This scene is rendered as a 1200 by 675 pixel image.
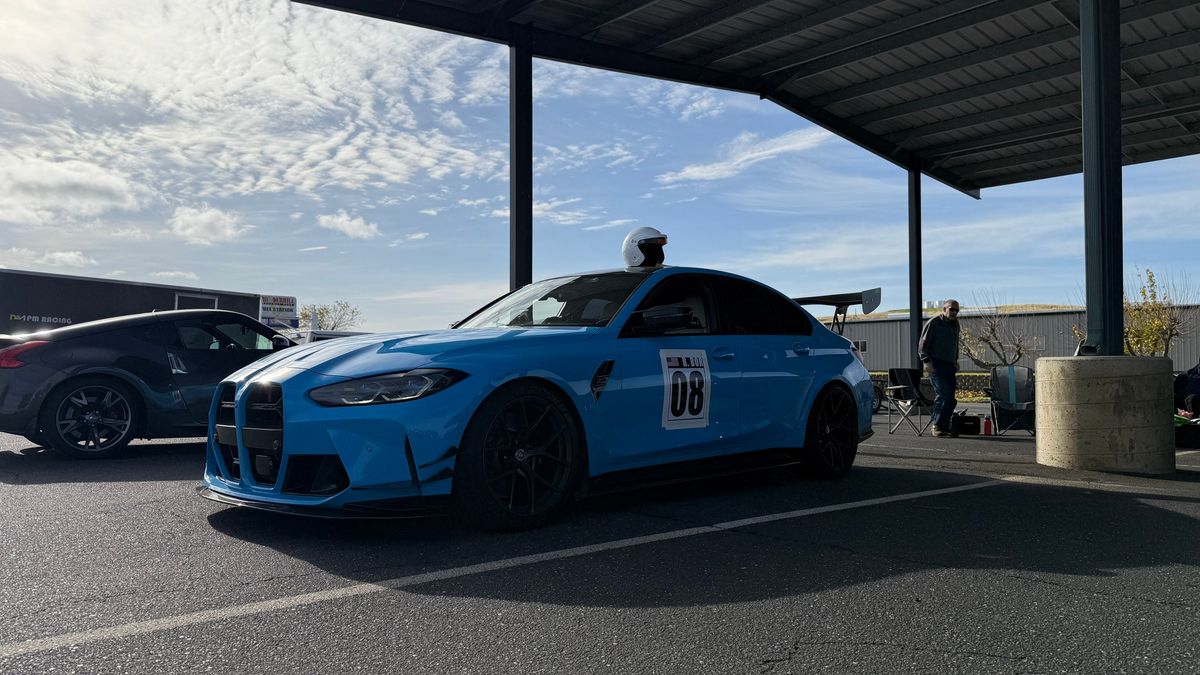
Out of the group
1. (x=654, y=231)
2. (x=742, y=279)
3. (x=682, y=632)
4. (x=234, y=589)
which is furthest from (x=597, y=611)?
(x=654, y=231)

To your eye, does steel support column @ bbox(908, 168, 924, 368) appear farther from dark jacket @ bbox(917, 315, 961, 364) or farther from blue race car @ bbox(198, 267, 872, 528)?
blue race car @ bbox(198, 267, 872, 528)

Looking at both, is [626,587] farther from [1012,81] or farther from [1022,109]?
[1022,109]

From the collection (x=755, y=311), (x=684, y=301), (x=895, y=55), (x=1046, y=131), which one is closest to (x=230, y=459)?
(x=684, y=301)

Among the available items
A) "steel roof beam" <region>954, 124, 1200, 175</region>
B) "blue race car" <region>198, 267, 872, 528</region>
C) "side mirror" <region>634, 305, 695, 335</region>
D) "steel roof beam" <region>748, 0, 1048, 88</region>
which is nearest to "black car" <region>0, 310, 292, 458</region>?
"blue race car" <region>198, 267, 872, 528</region>

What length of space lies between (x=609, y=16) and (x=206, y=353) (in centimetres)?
726

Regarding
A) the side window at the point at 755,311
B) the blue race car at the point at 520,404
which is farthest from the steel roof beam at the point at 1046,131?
the blue race car at the point at 520,404

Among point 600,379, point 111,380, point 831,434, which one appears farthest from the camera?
point 111,380

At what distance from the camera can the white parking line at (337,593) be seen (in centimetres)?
283

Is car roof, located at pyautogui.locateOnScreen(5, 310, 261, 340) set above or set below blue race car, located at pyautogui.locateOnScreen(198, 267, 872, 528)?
above

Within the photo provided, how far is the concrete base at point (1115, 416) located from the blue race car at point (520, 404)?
2.99m

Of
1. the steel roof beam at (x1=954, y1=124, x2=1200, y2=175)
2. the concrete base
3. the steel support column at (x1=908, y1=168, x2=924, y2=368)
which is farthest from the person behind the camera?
the steel support column at (x1=908, y1=168, x2=924, y2=368)

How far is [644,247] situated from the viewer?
8133 mm

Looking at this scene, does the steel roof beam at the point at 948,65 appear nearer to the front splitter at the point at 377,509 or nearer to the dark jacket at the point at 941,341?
the dark jacket at the point at 941,341

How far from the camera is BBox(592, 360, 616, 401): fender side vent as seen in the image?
482 centimetres
